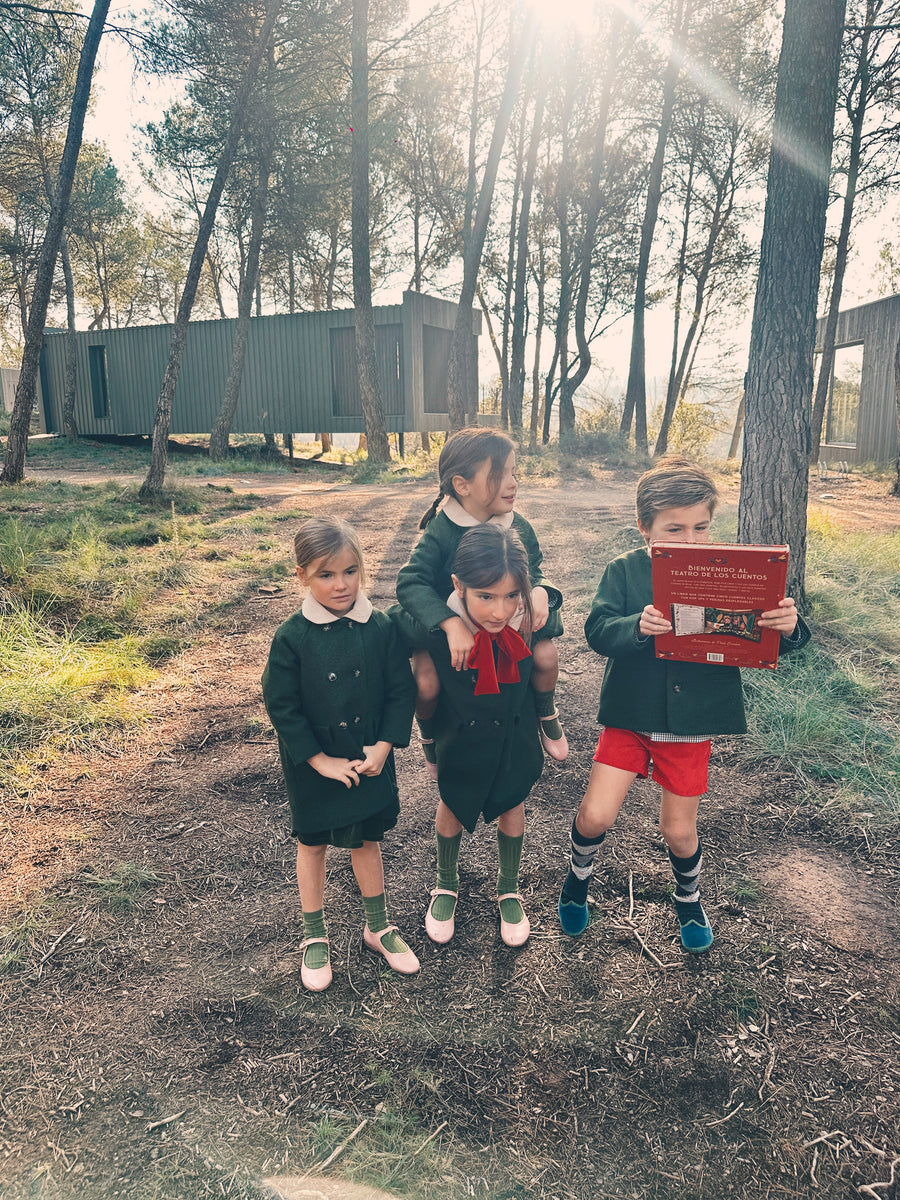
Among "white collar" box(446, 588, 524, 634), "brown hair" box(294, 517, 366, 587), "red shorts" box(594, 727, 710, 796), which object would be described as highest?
"brown hair" box(294, 517, 366, 587)

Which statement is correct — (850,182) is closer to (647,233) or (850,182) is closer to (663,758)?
(647,233)

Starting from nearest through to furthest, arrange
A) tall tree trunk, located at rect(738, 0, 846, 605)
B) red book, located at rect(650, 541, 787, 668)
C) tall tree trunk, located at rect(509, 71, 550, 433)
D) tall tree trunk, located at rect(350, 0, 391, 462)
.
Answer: red book, located at rect(650, 541, 787, 668) → tall tree trunk, located at rect(738, 0, 846, 605) → tall tree trunk, located at rect(350, 0, 391, 462) → tall tree trunk, located at rect(509, 71, 550, 433)

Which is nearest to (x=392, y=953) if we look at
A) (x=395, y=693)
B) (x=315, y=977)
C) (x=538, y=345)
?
(x=315, y=977)

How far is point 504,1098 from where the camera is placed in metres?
1.74

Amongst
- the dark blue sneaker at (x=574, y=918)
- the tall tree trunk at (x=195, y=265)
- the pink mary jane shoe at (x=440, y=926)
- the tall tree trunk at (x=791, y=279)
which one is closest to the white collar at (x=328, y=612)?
the pink mary jane shoe at (x=440, y=926)

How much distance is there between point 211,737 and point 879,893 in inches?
116

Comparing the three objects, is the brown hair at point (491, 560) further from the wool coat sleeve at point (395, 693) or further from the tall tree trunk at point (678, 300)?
the tall tree trunk at point (678, 300)

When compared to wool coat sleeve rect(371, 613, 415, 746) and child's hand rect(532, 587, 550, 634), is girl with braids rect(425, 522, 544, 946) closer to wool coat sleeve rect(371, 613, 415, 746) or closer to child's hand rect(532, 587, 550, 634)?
child's hand rect(532, 587, 550, 634)

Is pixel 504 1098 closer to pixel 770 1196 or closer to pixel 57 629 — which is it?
pixel 770 1196

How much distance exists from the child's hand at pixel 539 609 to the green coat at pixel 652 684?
0.14 meters

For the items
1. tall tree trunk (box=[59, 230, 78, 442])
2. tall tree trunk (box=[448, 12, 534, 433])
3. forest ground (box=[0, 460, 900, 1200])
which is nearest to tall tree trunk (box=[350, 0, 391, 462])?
tall tree trunk (box=[448, 12, 534, 433])

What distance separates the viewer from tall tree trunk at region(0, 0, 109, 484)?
334 inches

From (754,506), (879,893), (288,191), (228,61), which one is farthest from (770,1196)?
(288,191)

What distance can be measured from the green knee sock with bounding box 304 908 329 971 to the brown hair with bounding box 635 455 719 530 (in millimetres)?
1538
